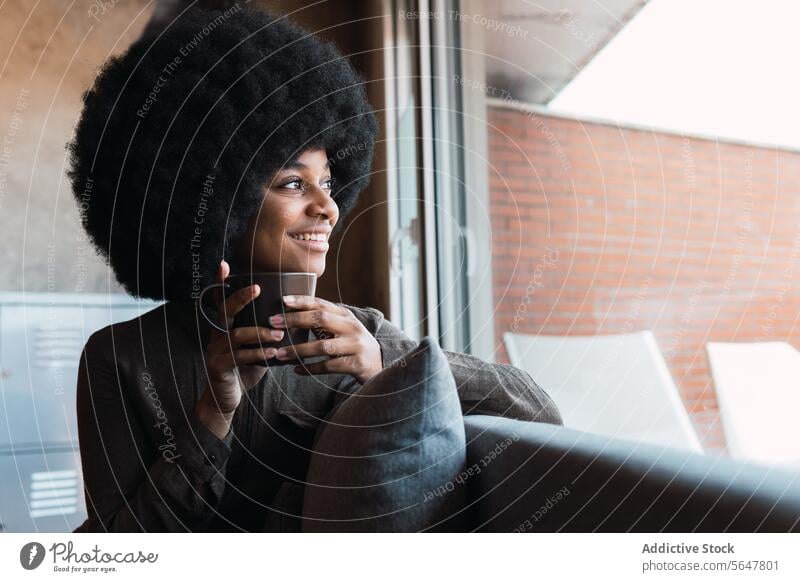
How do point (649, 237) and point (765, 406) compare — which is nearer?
point (765, 406)

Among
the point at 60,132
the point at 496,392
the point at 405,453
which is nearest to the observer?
the point at 405,453

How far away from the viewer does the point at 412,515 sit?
0.42 metres

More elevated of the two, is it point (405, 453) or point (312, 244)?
point (312, 244)

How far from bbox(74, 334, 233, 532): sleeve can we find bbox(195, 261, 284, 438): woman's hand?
0.04 feet

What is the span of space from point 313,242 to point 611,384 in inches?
11.6

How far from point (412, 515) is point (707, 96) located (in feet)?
1.20

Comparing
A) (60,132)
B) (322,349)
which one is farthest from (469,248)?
(60,132)

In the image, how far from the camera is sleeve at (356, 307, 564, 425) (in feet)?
1.68

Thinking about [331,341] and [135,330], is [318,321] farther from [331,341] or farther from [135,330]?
[135,330]

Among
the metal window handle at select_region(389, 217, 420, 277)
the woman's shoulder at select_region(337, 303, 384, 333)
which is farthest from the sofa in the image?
the metal window handle at select_region(389, 217, 420, 277)

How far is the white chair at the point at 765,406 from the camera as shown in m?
0.43

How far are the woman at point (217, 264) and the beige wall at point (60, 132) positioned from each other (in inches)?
2.8

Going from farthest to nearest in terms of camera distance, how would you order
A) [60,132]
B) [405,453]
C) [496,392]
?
[60,132] < [496,392] < [405,453]

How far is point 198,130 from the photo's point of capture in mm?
550
